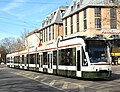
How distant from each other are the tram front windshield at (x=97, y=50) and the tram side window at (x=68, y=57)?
1998mm

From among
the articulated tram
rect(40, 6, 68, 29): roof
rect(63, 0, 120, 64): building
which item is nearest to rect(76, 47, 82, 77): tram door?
the articulated tram

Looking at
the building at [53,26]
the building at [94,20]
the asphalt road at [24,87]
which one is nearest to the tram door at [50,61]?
the asphalt road at [24,87]

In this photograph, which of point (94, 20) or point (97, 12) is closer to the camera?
point (94, 20)

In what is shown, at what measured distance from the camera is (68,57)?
25.5 m

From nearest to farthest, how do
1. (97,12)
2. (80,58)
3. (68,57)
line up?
(80,58) < (68,57) < (97,12)

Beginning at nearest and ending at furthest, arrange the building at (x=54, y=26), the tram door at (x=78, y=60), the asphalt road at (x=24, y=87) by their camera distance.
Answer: the asphalt road at (x=24, y=87)
the tram door at (x=78, y=60)
the building at (x=54, y=26)

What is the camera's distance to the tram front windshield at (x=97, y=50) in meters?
22.3

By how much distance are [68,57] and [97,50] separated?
3.57 m

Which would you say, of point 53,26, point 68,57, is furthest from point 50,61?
point 53,26

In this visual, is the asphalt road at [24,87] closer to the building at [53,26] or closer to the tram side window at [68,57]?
the tram side window at [68,57]

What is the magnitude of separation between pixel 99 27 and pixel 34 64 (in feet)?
102

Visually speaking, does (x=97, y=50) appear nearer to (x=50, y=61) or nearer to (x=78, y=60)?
(x=78, y=60)

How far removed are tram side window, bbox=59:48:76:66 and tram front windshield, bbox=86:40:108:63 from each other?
200cm

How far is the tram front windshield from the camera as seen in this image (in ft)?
73.2
